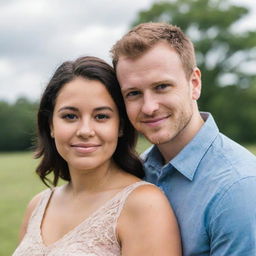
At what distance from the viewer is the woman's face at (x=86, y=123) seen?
3016mm

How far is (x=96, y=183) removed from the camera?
3301mm

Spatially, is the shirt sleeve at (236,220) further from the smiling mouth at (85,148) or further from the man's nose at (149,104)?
the smiling mouth at (85,148)

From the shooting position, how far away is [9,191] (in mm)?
15539

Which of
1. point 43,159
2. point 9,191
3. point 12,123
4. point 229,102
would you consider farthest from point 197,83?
point 12,123

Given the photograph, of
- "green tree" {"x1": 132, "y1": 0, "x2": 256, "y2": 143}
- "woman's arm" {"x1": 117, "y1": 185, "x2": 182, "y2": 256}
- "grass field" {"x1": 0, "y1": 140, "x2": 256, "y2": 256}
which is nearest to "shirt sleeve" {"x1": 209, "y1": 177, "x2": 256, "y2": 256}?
"woman's arm" {"x1": 117, "y1": 185, "x2": 182, "y2": 256}

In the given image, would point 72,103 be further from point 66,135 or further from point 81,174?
point 81,174

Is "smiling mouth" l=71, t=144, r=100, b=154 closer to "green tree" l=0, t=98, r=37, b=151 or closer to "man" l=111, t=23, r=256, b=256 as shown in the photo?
"man" l=111, t=23, r=256, b=256

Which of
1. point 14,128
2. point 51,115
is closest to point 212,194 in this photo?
point 51,115

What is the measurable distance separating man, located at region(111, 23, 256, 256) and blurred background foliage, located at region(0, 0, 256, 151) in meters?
36.0

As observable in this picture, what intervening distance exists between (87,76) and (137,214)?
873 mm

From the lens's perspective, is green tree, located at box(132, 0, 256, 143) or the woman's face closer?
the woman's face

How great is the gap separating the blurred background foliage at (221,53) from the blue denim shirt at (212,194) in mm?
36159

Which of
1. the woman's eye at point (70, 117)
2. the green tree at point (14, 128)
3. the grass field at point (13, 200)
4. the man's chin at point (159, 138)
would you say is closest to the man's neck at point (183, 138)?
the man's chin at point (159, 138)

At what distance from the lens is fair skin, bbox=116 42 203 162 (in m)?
3.04
